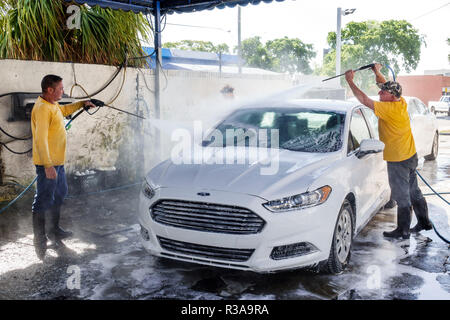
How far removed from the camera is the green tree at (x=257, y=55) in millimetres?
72500

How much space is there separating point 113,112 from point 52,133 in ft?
10.5

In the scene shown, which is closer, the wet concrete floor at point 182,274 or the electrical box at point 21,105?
the wet concrete floor at point 182,274

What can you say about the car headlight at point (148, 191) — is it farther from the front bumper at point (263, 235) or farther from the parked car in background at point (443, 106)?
the parked car in background at point (443, 106)

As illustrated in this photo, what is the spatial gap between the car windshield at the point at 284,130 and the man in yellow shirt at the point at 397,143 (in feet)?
1.68

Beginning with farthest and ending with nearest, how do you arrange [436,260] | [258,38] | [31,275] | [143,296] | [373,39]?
[258,38]
[373,39]
[436,260]
[31,275]
[143,296]

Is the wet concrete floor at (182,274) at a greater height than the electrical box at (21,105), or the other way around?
the electrical box at (21,105)

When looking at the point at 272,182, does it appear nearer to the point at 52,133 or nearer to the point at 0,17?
the point at 52,133

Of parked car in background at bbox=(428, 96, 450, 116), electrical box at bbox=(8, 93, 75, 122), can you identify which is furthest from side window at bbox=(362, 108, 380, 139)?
parked car in background at bbox=(428, 96, 450, 116)

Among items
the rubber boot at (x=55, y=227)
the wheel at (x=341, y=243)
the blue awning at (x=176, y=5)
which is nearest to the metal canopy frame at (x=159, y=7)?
the blue awning at (x=176, y=5)

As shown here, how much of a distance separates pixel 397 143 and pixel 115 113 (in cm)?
509

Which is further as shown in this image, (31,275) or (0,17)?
(0,17)
